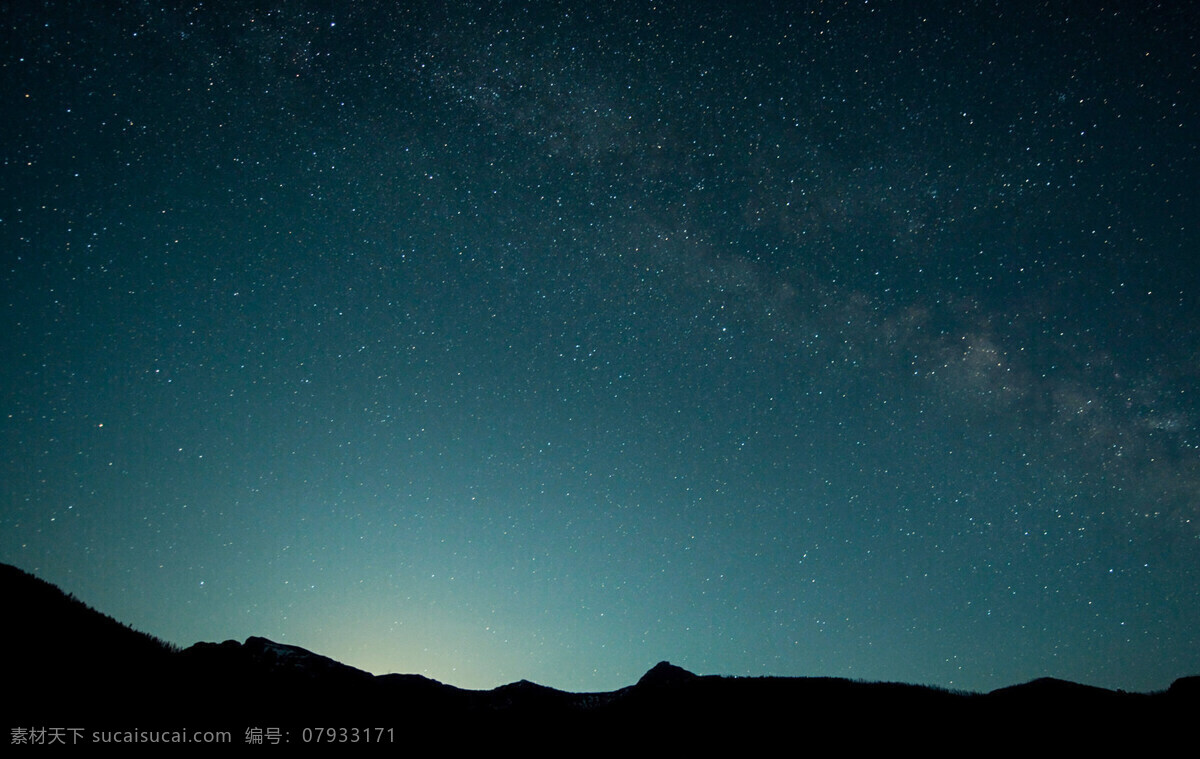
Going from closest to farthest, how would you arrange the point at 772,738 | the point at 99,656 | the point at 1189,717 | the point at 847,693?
the point at 99,656, the point at 1189,717, the point at 772,738, the point at 847,693

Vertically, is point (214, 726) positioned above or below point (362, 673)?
above

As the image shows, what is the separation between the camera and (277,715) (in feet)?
38.8

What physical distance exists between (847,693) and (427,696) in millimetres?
14789

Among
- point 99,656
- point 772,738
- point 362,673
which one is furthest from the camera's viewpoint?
point 362,673

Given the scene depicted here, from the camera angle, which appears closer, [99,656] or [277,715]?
[99,656]

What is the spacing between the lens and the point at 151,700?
28.7 ft

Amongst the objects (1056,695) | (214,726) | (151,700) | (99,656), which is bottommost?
(1056,695)

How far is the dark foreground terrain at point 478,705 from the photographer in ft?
27.7

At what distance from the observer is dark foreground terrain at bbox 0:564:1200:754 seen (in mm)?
8438

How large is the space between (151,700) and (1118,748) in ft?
64.0

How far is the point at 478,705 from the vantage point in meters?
18.2

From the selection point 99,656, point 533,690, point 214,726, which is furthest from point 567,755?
point 99,656

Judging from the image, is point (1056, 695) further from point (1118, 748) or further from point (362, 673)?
point (362, 673)

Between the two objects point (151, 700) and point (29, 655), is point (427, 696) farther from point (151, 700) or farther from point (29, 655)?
point (29, 655)
